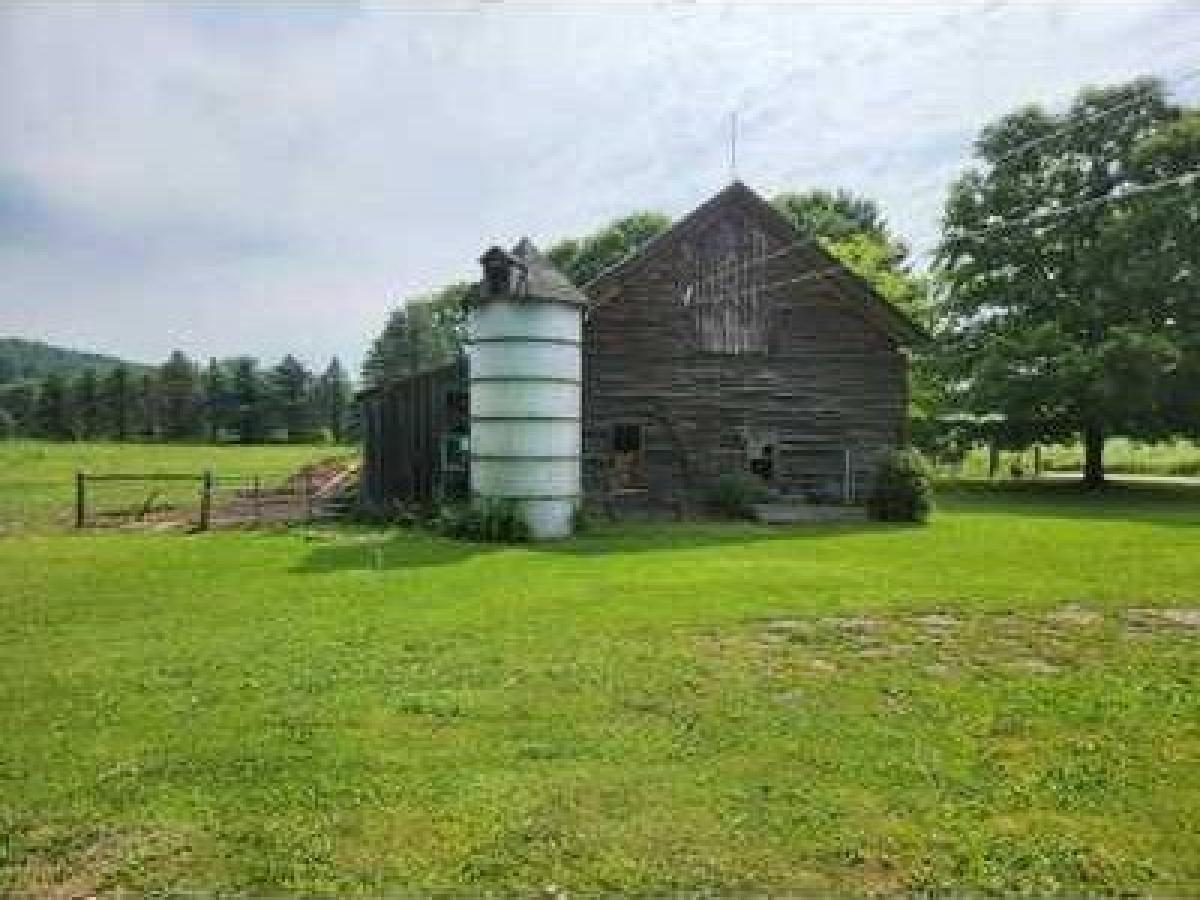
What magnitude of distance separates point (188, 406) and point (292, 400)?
36.3ft

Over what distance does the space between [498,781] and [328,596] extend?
7124 millimetres

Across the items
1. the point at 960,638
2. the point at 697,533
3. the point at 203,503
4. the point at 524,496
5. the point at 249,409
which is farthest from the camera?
the point at 249,409

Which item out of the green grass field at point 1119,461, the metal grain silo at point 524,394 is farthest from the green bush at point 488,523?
the green grass field at point 1119,461

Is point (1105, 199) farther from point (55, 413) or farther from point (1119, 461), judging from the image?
point (55, 413)

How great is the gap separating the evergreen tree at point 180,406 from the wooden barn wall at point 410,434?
89060mm

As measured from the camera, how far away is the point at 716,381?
26812mm

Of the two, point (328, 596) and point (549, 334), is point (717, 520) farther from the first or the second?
point (328, 596)

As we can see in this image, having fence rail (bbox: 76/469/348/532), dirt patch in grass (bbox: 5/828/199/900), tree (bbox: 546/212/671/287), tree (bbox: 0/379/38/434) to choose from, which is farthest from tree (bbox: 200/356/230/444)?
dirt patch in grass (bbox: 5/828/199/900)

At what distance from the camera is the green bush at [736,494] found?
25.7 metres

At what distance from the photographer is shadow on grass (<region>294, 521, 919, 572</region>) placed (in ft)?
54.2

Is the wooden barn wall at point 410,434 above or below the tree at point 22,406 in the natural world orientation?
below

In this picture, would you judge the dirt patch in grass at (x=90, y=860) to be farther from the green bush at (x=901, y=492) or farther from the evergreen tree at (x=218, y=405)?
the evergreen tree at (x=218, y=405)

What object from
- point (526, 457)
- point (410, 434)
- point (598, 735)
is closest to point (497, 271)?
point (526, 457)

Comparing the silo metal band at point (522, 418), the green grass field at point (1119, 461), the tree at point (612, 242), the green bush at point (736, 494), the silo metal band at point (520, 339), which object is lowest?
the green bush at point (736, 494)
